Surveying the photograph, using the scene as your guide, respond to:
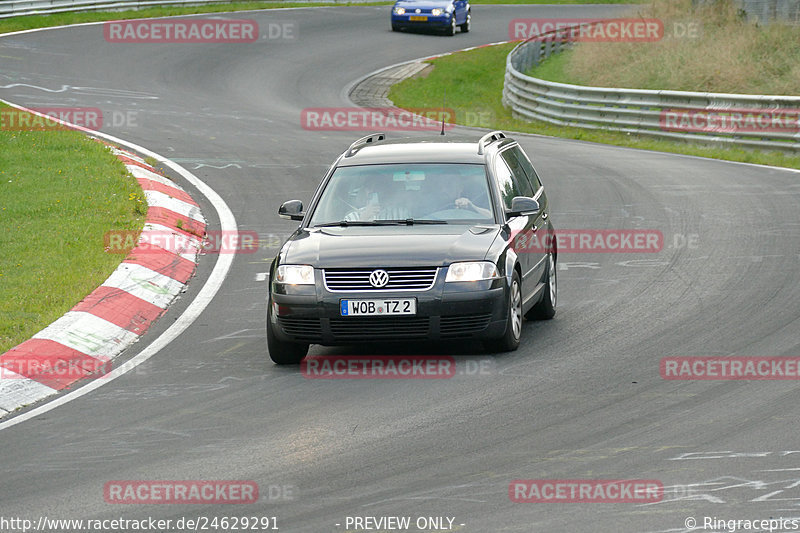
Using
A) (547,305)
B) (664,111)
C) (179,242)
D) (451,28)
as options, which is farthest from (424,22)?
(547,305)

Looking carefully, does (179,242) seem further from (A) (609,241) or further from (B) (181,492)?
(B) (181,492)

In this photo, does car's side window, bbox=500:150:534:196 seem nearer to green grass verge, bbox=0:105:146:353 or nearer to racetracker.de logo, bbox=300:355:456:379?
racetracker.de logo, bbox=300:355:456:379

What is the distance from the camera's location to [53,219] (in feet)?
47.3

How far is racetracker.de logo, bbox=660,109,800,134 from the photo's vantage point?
22609 mm

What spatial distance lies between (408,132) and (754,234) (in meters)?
11.1

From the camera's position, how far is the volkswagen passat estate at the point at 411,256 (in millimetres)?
9039

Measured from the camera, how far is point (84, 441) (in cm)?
757

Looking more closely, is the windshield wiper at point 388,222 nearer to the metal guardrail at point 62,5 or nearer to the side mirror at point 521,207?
the side mirror at point 521,207

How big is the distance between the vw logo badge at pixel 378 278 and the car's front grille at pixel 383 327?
24 cm

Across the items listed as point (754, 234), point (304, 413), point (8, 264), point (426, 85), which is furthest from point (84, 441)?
point (426, 85)

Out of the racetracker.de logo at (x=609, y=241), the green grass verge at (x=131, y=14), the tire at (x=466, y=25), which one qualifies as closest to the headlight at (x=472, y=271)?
the racetracker.de logo at (x=609, y=241)

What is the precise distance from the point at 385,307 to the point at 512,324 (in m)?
1.05

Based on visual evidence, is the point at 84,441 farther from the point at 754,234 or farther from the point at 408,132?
the point at 408,132

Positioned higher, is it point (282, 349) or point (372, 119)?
point (282, 349)
